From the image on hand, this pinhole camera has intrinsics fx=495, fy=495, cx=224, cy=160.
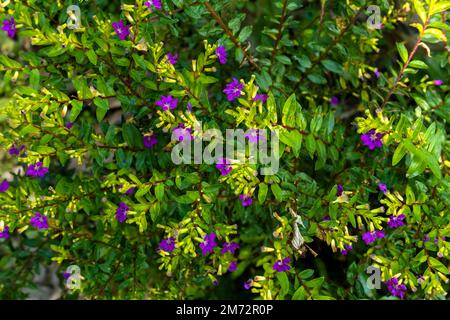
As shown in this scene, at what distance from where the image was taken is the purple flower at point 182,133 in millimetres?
1656

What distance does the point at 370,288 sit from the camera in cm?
204

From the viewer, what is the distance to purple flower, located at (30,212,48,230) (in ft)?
6.14

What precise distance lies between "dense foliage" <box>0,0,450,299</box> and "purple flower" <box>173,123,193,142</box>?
10 mm

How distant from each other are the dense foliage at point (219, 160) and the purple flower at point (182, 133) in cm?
1

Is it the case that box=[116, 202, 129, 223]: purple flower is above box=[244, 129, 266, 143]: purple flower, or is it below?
below

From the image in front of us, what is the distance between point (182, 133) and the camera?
1.66 metres

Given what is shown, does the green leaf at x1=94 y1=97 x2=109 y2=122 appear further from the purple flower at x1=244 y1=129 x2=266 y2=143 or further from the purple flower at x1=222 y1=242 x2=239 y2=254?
the purple flower at x1=222 y1=242 x2=239 y2=254

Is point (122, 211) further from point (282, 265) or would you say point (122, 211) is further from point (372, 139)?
point (372, 139)

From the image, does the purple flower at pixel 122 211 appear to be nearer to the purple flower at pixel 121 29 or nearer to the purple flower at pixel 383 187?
the purple flower at pixel 121 29

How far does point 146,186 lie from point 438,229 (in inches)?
41.2

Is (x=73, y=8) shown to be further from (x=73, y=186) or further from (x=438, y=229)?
(x=438, y=229)

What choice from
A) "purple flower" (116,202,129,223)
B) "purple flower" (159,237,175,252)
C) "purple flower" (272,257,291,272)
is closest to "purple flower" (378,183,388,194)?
"purple flower" (272,257,291,272)

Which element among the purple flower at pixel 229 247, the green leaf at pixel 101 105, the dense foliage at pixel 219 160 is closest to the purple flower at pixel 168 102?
the dense foliage at pixel 219 160
